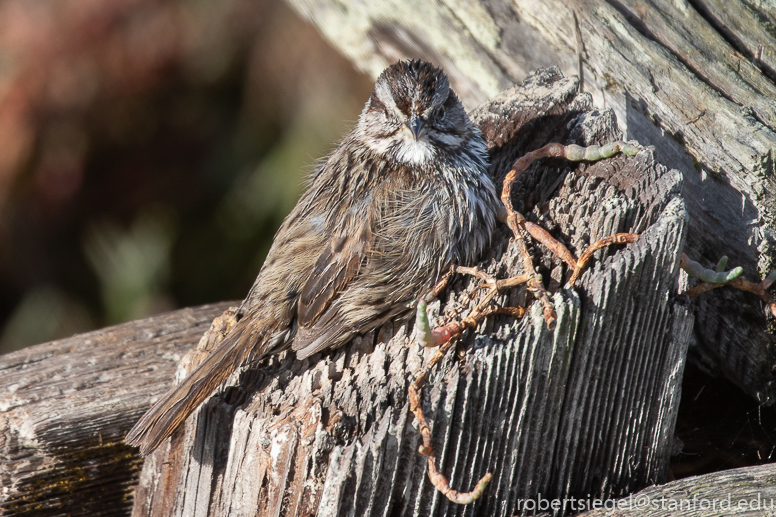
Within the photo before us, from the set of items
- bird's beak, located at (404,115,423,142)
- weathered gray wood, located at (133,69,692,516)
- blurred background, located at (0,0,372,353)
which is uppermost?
blurred background, located at (0,0,372,353)

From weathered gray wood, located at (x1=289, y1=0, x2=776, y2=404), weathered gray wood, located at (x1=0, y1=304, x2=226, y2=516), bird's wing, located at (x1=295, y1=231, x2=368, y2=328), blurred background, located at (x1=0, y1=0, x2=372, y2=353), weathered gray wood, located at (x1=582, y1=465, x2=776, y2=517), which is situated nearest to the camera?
weathered gray wood, located at (x1=582, y1=465, x2=776, y2=517)

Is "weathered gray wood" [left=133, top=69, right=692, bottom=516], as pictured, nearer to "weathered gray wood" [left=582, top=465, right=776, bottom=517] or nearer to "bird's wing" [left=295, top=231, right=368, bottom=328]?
"weathered gray wood" [left=582, top=465, right=776, bottom=517]

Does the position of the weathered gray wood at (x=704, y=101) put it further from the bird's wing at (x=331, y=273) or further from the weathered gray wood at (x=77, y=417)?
the weathered gray wood at (x=77, y=417)

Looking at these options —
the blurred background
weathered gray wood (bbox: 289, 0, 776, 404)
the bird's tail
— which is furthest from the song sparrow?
the blurred background

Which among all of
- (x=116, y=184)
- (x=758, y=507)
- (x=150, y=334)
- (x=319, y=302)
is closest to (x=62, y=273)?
(x=116, y=184)

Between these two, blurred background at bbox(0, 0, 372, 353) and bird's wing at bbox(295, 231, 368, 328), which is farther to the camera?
blurred background at bbox(0, 0, 372, 353)

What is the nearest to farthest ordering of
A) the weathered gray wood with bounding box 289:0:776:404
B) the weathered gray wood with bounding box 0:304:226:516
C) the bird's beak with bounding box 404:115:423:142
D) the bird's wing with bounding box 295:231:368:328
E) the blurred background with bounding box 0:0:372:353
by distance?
1. the weathered gray wood with bounding box 289:0:776:404
2. the weathered gray wood with bounding box 0:304:226:516
3. the bird's wing with bounding box 295:231:368:328
4. the bird's beak with bounding box 404:115:423:142
5. the blurred background with bounding box 0:0:372:353
